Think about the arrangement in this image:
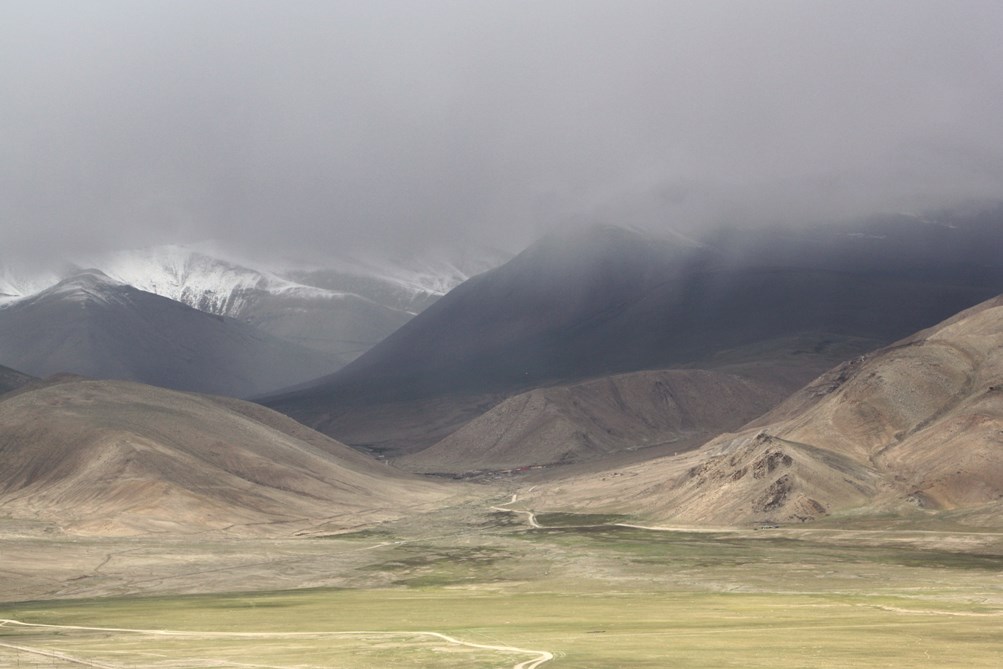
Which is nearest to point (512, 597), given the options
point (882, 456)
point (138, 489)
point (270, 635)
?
point (270, 635)

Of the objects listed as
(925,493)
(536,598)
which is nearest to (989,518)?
(925,493)

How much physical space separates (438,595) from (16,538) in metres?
68.4

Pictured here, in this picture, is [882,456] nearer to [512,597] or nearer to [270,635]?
[512,597]

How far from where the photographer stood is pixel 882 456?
568ft

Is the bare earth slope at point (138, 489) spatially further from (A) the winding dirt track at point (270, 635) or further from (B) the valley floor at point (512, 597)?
(A) the winding dirt track at point (270, 635)

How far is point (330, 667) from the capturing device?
51.8 m

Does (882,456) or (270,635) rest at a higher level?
(882,456)

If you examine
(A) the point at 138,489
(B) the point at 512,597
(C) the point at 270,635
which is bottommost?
(B) the point at 512,597

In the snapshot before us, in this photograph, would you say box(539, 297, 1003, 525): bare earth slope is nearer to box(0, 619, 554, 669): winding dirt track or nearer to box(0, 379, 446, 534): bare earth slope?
box(0, 379, 446, 534): bare earth slope

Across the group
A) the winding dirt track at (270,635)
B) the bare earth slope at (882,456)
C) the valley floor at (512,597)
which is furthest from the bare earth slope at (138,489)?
the winding dirt track at (270,635)

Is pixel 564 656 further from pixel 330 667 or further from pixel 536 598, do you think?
pixel 536 598

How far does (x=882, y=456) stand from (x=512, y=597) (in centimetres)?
9510

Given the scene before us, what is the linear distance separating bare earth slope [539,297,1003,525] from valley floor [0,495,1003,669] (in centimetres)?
886

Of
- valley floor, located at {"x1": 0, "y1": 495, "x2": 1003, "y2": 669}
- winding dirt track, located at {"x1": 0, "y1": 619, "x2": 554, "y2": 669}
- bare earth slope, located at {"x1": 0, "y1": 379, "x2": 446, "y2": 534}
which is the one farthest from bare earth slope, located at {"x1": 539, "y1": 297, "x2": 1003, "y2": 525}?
winding dirt track, located at {"x1": 0, "y1": 619, "x2": 554, "y2": 669}
